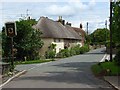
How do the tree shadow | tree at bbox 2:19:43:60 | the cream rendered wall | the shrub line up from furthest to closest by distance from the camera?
the cream rendered wall → the shrub → tree at bbox 2:19:43:60 → the tree shadow

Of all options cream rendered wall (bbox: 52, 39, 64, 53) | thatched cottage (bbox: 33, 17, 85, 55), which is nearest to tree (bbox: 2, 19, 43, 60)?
thatched cottage (bbox: 33, 17, 85, 55)

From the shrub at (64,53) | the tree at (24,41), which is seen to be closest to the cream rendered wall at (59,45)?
the shrub at (64,53)

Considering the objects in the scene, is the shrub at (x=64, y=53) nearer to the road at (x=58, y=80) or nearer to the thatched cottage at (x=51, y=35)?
the thatched cottage at (x=51, y=35)

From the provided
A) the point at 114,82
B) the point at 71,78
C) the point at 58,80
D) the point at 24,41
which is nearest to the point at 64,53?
the point at 24,41

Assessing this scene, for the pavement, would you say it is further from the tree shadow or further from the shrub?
the shrub

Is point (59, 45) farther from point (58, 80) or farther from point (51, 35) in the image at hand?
point (58, 80)

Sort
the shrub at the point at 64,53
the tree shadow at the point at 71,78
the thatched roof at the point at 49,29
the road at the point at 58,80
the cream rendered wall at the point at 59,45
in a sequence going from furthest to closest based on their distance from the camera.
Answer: the cream rendered wall at the point at 59,45, the thatched roof at the point at 49,29, the shrub at the point at 64,53, the tree shadow at the point at 71,78, the road at the point at 58,80

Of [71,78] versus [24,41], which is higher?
[24,41]

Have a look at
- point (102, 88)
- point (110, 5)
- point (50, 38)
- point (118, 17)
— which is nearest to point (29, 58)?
point (50, 38)

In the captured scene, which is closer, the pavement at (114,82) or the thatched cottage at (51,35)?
the pavement at (114,82)

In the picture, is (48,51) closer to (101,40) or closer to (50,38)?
(50,38)

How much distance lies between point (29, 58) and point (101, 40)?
9426 centimetres

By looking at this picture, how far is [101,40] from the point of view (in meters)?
150

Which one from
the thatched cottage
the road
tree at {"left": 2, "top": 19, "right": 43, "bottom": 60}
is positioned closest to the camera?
the road
